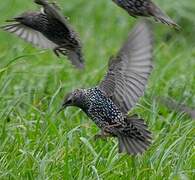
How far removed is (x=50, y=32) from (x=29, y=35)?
35 cm

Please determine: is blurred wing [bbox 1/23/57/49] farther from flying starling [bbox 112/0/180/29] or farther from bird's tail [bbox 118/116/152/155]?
bird's tail [bbox 118/116/152/155]

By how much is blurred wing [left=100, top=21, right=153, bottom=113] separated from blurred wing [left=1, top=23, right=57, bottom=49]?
0.56 meters

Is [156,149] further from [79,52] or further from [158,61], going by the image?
[158,61]

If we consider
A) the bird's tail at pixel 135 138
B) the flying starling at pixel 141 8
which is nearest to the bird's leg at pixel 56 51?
the flying starling at pixel 141 8

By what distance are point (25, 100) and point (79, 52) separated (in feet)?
4.26

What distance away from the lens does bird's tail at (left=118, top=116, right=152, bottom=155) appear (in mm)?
5133

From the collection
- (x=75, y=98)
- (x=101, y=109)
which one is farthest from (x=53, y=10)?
(x=101, y=109)

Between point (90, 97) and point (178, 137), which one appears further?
point (178, 137)

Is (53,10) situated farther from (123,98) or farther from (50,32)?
(123,98)

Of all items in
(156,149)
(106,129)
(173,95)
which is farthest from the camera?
(173,95)

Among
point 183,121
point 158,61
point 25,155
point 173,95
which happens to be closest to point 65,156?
point 25,155

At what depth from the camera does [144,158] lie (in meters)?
5.40

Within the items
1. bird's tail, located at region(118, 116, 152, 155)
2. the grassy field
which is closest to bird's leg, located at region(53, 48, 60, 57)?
the grassy field

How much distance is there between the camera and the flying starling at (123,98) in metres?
5.11
